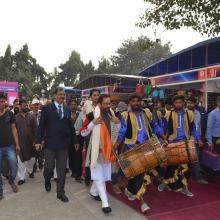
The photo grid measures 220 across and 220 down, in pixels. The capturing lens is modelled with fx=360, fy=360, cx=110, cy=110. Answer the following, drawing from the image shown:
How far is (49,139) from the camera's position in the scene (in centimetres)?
617

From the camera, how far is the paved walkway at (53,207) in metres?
5.23

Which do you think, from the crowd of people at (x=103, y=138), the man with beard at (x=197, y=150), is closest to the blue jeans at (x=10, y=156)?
the crowd of people at (x=103, y=138)

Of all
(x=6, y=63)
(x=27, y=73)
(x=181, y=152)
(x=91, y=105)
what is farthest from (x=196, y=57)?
(x=6, y=63)

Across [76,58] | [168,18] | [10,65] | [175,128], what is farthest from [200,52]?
[76,58]

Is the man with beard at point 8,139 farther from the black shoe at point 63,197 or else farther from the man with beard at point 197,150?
the man with beard at point 197,150

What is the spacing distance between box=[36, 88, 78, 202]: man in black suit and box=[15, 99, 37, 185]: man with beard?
1.45 m

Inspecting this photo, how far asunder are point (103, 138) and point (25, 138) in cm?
284

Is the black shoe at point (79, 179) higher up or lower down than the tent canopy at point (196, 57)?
lower down

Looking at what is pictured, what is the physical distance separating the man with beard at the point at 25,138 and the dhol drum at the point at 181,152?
10.6 feet

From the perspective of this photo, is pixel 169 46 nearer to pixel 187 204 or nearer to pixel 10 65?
pixel 10 65

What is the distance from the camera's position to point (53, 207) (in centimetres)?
566

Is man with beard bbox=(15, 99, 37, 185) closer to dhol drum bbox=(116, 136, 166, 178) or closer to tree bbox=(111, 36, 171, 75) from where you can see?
dhol drum bbox=(116, 136, 166, 178)

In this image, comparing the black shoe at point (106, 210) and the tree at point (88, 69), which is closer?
the black shoe at point (106, 210)

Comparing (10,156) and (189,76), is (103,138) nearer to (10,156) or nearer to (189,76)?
(10,156)
